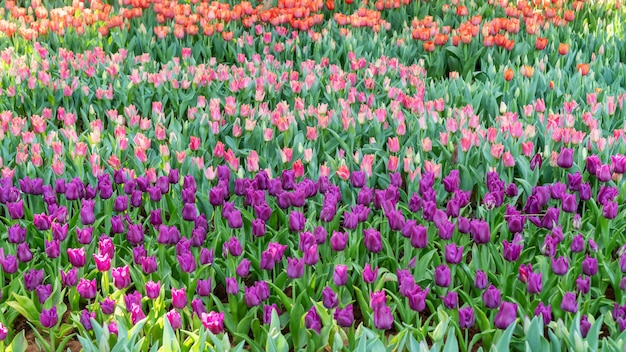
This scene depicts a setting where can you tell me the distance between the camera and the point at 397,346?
238cm

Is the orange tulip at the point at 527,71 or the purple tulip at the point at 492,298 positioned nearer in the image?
the purple tulip at the point at 492,298

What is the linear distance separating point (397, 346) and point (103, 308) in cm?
92

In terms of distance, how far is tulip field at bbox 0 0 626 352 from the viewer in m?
2.56

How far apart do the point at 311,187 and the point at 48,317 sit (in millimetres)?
1188

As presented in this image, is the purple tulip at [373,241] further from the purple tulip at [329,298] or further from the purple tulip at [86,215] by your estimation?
the purple tulip at [86,215]

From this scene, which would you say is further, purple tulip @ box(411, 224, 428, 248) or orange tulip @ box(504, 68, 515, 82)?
orange tulip @ box(504, 68, 515, 82)

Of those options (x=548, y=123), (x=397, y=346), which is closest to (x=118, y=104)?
(x=548, y=123)

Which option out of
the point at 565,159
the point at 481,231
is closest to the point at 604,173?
the point at 565,159

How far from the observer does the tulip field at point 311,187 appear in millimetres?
2559

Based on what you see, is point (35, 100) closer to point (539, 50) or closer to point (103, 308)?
point (103, 308)

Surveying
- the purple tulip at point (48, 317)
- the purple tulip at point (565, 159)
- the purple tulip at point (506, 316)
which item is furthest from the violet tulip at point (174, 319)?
the purple tulip at point (565, 159)

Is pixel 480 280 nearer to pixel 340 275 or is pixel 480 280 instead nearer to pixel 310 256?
pixel 340 275

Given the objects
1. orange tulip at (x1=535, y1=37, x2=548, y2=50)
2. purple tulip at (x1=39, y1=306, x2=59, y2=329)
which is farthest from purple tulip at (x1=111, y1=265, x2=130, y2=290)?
orange tulip at (x1=535, y1=37, x2=548, y2=50)

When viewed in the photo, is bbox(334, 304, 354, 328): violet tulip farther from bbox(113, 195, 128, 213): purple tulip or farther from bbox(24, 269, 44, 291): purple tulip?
bbox(113, 195, 128, 213): purple tulip
